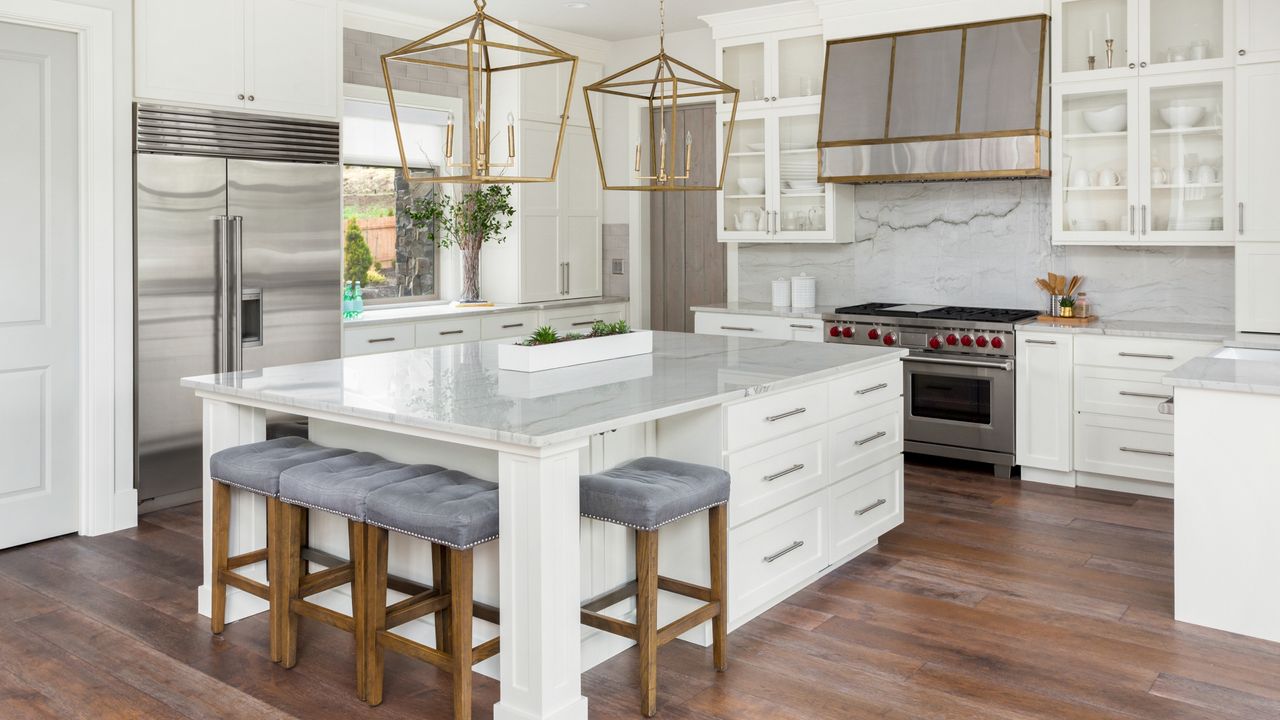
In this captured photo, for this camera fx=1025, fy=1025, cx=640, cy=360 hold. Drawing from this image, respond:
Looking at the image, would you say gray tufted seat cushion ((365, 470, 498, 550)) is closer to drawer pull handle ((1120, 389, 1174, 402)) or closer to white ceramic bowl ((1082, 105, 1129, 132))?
drawer pull handle ((1120, 389, 1174, 402))

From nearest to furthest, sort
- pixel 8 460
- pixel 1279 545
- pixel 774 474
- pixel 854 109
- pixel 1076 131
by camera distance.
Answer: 1. pixel 1279 545
2. pixel 774 474
3. pixel 8 460
4. pixel 1076 131
5. pixel 854 109

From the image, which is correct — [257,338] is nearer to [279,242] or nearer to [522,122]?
[279,242]

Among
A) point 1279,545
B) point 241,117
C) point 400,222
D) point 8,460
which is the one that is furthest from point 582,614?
point 400,222

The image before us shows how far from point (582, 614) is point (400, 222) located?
171 inches

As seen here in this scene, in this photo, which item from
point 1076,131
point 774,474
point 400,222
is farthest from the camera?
point 400,222

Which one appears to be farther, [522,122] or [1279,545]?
[522,122]

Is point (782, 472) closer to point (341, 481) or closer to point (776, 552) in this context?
point (776, 552)

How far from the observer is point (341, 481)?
2.93 meters

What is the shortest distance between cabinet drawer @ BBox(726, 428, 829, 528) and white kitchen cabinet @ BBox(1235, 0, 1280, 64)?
9.20 ft

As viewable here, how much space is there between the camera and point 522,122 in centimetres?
680

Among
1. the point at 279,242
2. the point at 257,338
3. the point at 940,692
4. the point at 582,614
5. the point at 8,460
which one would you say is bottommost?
the point at 940,692

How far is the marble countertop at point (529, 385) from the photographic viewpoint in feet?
8.84

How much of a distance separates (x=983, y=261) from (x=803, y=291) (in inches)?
43.4

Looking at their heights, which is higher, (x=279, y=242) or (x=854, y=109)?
(x=854, y=109)
